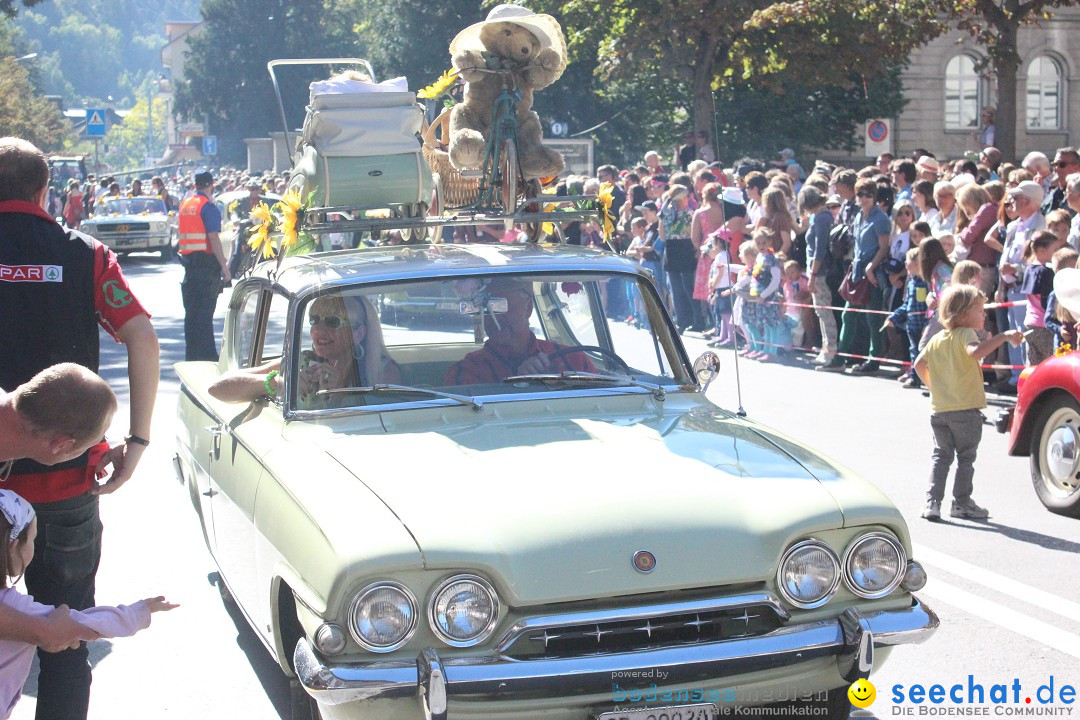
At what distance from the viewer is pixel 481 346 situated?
5.59 meters

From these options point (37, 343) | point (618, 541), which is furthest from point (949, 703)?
point (37, 343)

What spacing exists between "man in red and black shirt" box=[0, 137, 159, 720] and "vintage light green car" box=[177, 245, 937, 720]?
0.56 meters

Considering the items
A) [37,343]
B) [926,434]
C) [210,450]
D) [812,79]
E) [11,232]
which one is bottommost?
[926,434]

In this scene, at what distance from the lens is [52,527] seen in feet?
13.7

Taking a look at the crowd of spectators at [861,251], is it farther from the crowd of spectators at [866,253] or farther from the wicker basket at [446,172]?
the wicker basket at [446,172]

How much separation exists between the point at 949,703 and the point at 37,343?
135 inches

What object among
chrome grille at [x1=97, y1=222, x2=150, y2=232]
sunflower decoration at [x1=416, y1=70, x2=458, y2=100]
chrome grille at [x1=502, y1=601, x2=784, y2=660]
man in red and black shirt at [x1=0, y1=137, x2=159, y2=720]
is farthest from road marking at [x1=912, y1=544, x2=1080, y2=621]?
chrome grille at [x1=97, y1=222, x2=150, y2=232]

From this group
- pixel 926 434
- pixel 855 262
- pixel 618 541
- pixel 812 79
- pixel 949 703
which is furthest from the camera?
pixel 812 79

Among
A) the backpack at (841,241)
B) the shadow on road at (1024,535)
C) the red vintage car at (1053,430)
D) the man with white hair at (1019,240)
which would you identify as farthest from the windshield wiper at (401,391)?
the backpack at (841,241)

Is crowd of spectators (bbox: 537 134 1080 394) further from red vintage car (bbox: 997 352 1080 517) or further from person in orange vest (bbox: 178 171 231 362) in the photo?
person in orange vest (bbox: 178 171 231 362)

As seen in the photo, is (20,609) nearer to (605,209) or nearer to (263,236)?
(263,236)

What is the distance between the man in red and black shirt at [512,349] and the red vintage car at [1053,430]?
12.2ft

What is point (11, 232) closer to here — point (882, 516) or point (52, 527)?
point (52, 527)

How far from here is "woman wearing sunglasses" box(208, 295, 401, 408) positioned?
201 inches
